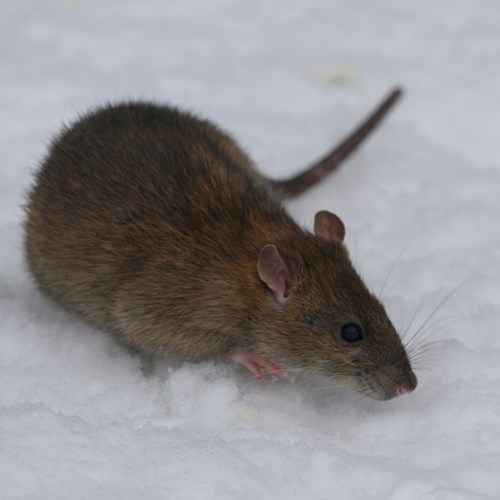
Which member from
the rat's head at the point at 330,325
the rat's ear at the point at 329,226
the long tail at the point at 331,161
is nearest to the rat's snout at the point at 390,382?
the rat's head at the point at 330,325

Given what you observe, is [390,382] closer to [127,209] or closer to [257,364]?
[257,364]

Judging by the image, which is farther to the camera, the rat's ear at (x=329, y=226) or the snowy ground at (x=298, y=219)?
the rat's ear at (x=329, y=226)

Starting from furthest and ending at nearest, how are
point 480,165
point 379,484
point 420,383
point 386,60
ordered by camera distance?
point 386,60, point 480,165, point 420,383, point 379,484

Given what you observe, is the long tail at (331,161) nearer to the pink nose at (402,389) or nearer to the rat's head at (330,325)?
the rat's head at (330,325)

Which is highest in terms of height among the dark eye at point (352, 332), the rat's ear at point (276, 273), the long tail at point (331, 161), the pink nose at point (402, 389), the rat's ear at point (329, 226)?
the long tail at point (331, 161)

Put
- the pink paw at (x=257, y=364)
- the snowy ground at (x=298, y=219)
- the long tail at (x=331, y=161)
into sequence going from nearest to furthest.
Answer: the snowy ground at (x=298, y=219)
the pink paw at (x=257, y=364)
the long tail at (x=331, y=161)

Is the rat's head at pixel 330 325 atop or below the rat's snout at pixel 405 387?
atop

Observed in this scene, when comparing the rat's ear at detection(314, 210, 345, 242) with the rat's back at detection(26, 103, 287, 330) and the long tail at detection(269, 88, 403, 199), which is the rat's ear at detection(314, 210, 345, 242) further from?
the long tail at detection(269, 88, 403, 199)

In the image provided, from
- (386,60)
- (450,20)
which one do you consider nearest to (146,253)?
(386,60)

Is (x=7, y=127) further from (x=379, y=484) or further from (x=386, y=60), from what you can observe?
(x=379, y=484)
